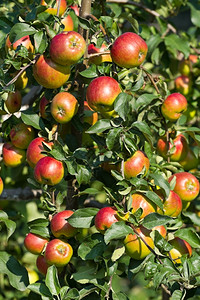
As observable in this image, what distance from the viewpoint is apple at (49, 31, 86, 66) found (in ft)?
3.30

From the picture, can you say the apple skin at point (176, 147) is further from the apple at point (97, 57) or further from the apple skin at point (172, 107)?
the apple at point (97, 57)

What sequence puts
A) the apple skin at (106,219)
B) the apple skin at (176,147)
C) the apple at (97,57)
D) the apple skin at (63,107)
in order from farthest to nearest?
the apple skin at (176,147)
the apple at (97,57)
the apple skin at (63,107)
the apple skin at (106,219)

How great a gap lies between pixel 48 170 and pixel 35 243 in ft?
0.60

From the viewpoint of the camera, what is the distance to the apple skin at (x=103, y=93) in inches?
40.9

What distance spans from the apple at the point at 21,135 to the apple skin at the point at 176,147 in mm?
376

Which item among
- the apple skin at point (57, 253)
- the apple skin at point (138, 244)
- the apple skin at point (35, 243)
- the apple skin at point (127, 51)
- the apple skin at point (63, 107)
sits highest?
the apple skin at point (127, 51)

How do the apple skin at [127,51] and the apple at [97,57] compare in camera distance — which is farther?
the apple at [97,57]

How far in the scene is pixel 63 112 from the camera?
3.57 ft

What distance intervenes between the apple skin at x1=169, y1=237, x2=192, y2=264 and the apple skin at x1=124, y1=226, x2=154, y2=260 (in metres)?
0.14

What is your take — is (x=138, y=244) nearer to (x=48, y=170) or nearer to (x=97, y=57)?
(x=48, y=170)

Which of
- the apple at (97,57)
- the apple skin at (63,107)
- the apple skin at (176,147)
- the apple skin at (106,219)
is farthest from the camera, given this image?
the apple skin at (176,147)

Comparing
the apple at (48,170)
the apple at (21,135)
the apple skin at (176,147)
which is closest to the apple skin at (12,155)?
the apple at (21,135)

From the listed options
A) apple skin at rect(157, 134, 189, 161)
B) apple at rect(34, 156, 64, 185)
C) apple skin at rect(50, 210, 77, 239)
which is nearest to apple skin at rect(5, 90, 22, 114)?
apple at rect(34, 156, 64, 185)

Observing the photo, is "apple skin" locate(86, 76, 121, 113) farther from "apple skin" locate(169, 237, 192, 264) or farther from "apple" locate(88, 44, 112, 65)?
"apple skin" locate(169, 237, 192, 264)
